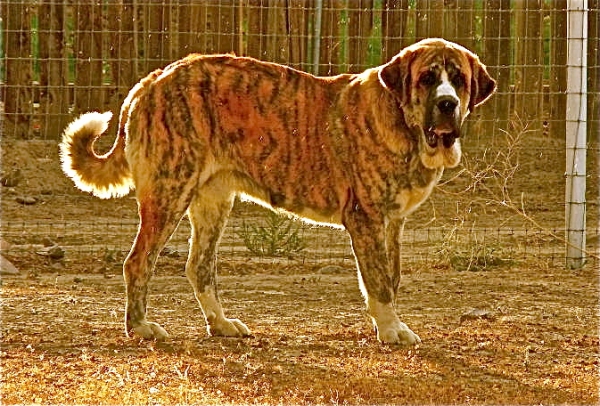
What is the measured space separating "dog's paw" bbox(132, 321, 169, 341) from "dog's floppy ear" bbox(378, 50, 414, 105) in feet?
5.79

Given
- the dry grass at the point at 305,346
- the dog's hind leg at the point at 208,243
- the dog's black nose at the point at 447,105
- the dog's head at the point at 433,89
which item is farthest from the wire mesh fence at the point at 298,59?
the dog's black nose at the point at 447,105

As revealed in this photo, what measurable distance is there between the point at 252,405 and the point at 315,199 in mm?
1734

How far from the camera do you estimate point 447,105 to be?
6129mm

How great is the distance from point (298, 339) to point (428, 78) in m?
1.56

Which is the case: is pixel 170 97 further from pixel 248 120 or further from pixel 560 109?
pixel 560 109

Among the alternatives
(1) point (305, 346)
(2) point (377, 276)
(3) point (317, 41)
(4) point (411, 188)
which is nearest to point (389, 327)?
(2) point (377, 276)

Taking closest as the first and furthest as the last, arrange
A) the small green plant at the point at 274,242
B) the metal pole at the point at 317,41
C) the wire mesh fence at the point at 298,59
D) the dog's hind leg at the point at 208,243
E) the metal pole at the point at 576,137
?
the dog's hind leg at the point at 208,243
the metal pole at the point at 576,137
the small green plant at the point at 274,242
the metal pole at the point at 317,41
the wire mesh fence at the point at 298,59

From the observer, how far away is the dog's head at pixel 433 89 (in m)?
6.20

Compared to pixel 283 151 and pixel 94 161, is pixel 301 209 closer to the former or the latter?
pixel 283 151

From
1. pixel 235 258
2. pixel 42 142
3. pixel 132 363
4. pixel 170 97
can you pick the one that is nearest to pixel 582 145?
pixel 235 258

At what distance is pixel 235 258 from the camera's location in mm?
9438

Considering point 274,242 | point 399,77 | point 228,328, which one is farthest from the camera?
point 274,242

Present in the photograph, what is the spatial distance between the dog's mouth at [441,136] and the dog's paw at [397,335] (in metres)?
0.97

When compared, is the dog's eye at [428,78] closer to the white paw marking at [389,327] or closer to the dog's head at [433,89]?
the dog's head at [433,89]
